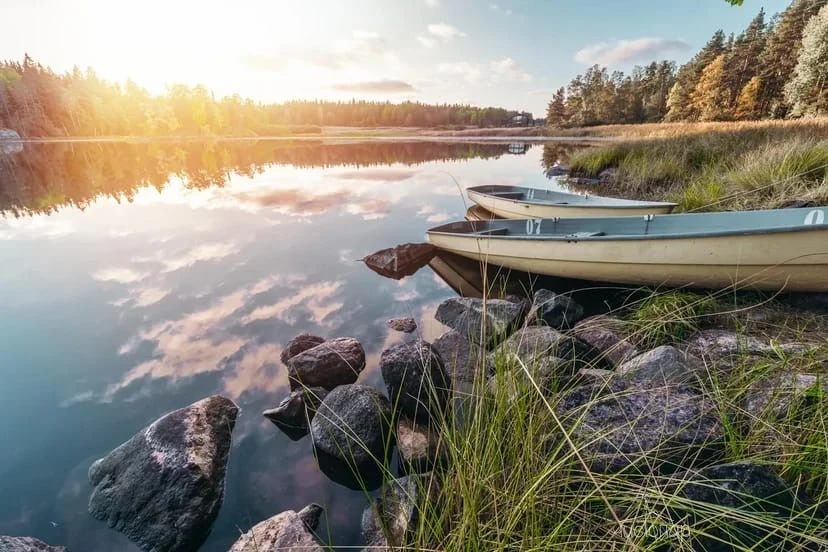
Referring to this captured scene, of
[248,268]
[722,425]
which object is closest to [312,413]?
[722,425]

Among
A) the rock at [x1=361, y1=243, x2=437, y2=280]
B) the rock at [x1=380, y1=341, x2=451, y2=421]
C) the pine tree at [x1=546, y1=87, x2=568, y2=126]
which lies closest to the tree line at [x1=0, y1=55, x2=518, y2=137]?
the pine tree at [x1=546, y1=87, x2=568, y2=126]

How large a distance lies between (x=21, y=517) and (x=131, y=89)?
384 ft

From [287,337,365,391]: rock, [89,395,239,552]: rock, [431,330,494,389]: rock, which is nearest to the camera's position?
[89,395,239,552]: rock

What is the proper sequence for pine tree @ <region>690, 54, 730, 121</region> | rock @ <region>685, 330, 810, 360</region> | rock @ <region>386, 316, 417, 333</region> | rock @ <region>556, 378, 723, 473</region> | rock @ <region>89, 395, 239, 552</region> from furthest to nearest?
pine tree @ <region>690, 54, 730, 121</region>
rock @ <region>386, 316, 417, 333</region>
rock @ <region>685, 330, 810, 360</region>
rock @ <region>89, 395, 239, 552</region>
rock @ <region>556, 378, 723, 473</region>

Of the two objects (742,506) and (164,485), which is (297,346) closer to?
(164,485)

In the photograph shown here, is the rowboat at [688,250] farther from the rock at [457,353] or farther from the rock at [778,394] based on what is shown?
the rock at [778,394]

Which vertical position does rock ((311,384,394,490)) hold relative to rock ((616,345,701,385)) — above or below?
below

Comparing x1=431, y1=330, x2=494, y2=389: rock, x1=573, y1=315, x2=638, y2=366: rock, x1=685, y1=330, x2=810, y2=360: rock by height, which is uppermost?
x1=685, y1=330, x2=810, y2=360: rock

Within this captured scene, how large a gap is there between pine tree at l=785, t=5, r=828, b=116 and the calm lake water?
40713 mm

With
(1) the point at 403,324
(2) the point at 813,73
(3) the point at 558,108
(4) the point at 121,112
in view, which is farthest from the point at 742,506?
(4) the point at 121,112

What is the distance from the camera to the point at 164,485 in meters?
2.82

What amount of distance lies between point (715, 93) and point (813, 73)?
12.4 meters

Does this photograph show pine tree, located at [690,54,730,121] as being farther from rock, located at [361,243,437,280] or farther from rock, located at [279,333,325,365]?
rock, located at [279,333,325,365]

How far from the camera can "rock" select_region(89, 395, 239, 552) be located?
8.98 ft
